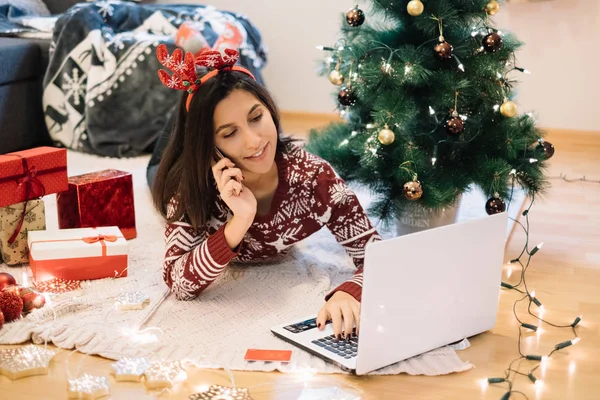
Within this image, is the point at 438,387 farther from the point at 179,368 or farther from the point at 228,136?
the point at 228,136

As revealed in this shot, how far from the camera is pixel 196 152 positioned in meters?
1.63

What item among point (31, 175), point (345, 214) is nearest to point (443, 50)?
point (345, 214)

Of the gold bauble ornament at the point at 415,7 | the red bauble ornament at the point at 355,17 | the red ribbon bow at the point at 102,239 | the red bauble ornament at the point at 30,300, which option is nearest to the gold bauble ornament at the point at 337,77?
the red bauble ornament at the point at 355,17

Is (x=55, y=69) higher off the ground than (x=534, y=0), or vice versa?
(x=534, y=0)

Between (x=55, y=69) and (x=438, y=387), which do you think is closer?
(x=438, y=387)

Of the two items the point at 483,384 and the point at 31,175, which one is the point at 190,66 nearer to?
the point at 31,175

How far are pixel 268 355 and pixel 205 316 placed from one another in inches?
9.5

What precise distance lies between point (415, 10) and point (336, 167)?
544mm

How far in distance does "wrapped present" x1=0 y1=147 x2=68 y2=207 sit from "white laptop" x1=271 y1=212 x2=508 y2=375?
0.77m

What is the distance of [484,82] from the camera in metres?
2.00

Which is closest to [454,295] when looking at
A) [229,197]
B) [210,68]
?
[229,197]

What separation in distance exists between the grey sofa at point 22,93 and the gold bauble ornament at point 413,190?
1.77 m

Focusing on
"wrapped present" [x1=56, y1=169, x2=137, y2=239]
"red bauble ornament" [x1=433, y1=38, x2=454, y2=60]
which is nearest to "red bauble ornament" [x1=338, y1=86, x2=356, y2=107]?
"red bauble ornament" [x1=433, y1=38, x2=454, y2=60]

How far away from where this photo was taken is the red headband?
1.59 m
